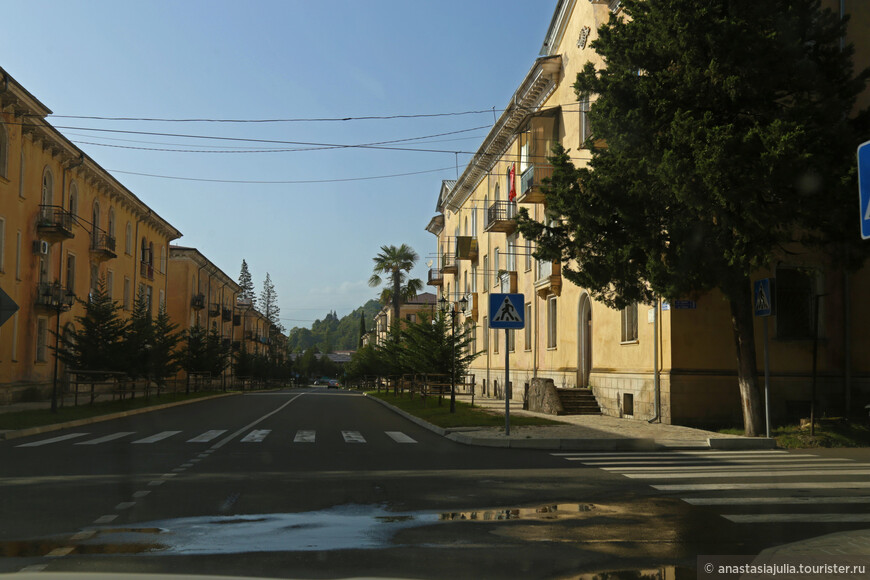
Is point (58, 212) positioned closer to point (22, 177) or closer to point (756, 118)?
point (22, 177)

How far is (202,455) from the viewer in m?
13.6

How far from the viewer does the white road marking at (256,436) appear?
16.7m

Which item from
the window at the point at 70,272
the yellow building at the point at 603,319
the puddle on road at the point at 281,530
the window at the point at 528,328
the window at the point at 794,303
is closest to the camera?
the puddle on road at the point at 281,530

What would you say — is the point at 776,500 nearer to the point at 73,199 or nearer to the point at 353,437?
the point at 353,437

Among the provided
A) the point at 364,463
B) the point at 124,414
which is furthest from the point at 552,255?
the point at 124,414

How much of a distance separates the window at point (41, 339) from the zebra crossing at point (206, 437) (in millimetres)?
21052

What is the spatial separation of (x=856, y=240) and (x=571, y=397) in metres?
11.5

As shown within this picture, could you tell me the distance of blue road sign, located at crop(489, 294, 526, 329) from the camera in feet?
55.0

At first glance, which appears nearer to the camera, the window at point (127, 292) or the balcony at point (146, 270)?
the window at point (127, 292)

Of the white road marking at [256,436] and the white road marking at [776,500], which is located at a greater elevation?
the white road marking at [776,500]

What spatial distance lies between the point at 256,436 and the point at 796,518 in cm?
1234

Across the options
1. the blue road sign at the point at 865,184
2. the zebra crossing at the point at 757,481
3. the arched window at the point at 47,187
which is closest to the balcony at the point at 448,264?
A: the arched window at the point at 47,187

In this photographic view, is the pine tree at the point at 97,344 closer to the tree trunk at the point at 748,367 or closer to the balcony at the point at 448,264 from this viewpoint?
the tree trunk at the point at 748,367

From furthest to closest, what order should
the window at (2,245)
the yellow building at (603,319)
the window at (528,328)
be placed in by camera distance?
the window at (528,328) → the window at (2,245) → the yellow building at (603,319)
